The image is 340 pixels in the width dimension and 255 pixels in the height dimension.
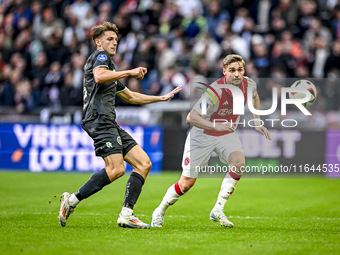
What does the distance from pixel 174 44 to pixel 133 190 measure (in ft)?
34.2

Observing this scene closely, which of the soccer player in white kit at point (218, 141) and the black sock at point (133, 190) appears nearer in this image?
the black sock at point (133, 190)

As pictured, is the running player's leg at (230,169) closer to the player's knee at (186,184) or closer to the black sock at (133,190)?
the player's knee at (186,184)

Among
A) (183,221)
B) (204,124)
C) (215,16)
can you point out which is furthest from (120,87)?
(215,16)

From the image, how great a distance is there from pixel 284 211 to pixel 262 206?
0.59 meters

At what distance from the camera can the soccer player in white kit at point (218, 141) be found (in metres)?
6.01

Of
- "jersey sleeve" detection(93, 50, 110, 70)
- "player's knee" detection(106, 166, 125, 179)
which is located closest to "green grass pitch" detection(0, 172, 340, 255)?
"player's knee" detection(106, 166, 125, 179)

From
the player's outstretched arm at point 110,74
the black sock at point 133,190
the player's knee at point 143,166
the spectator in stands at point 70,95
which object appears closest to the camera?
A: the player's outstretched arm at point 110,74

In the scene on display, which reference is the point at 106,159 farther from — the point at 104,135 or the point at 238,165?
the point at 238,165

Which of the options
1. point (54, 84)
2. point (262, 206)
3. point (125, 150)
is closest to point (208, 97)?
point (125, 150)

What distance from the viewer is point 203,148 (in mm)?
6219

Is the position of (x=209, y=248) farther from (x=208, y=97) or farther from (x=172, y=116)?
(x=172, y=116)

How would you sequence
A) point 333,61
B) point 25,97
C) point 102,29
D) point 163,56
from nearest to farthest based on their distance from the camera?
point 102,29 → point 333,61 → point 163,56 → point 25,97

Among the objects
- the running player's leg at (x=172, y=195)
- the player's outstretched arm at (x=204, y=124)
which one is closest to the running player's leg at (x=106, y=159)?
the running player's leg at (x=172, y=195)

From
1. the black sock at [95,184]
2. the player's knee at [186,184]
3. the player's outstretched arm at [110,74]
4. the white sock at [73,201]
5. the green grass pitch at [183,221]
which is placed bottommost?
the green grass pitch at [183,221]
